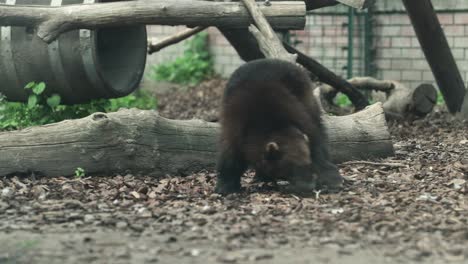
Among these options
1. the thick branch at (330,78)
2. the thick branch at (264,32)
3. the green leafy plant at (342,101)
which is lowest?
the green leafy plant at (342,101)

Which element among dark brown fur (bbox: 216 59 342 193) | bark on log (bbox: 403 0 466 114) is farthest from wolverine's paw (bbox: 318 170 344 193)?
bark on log (bbox: 403 0 466 114)

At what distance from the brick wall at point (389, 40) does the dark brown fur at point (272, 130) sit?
8.31 metres

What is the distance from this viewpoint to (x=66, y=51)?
969 centimetres

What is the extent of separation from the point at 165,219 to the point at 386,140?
3.27 meters

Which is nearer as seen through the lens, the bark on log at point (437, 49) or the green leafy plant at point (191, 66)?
the bark on log at point (437, 49)

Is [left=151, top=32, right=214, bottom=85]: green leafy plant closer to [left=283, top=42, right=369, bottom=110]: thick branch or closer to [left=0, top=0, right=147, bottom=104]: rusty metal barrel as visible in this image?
[left=283, top=42, right=369, bottom=110]: thick branch

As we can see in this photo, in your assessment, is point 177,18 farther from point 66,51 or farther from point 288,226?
point 288,226

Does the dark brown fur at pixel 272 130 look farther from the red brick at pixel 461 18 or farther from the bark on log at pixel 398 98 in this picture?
the red brick at pixel 461 18

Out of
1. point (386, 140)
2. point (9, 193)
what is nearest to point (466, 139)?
point (386, 140)

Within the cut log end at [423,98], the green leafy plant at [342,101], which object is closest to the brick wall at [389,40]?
the green leafy plant at [342,101]

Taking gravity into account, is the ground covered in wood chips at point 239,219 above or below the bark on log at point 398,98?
below

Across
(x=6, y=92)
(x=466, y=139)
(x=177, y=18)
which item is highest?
(x=177, y=18)

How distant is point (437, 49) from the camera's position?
1189 cm

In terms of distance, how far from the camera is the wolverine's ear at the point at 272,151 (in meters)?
7.10
